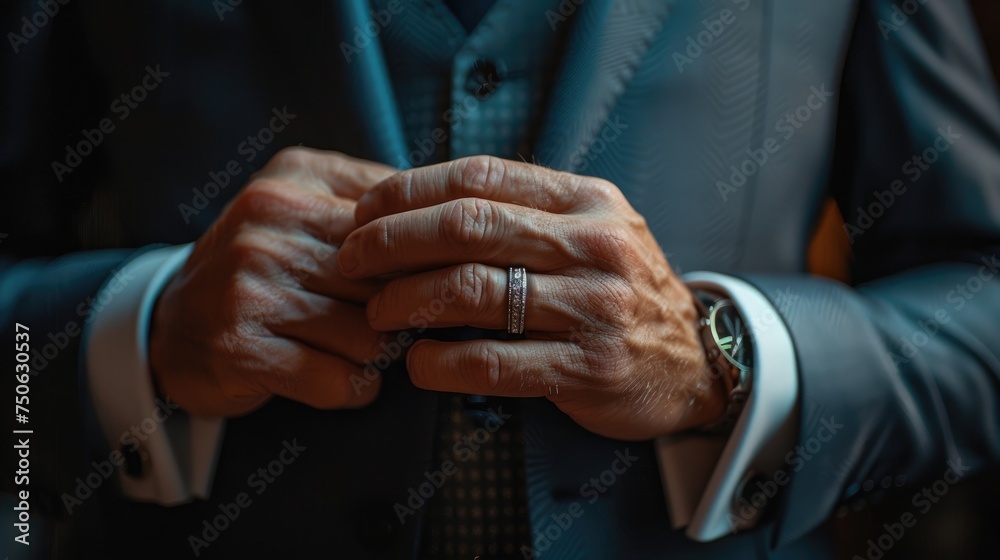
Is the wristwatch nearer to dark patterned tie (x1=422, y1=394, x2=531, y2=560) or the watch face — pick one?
the watch face

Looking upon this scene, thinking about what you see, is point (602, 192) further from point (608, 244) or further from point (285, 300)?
point (285, 300)

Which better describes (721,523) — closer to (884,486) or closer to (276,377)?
(884,486)

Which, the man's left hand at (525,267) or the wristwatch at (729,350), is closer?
the man's left hand at (525,267)

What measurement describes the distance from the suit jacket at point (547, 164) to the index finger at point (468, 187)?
54 millimetres

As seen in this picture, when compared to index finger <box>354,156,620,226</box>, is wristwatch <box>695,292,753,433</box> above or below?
below

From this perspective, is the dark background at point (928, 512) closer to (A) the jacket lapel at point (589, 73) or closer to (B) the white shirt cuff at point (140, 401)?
(A) the jacket lapel at point (589, 73)

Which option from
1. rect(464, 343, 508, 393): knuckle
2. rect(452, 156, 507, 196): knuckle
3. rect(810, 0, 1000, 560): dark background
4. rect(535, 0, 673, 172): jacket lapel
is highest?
rect(535, 0, 673, 172): jacket lapel

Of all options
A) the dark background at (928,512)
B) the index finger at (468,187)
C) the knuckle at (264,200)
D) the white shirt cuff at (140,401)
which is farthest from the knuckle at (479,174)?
the dark background at (928,512)

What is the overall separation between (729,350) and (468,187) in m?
0.24

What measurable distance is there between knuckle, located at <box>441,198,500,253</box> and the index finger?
18 millimetres

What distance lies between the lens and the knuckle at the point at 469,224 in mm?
372

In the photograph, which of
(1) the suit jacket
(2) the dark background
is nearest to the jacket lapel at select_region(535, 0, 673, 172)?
(1) the suit jacket

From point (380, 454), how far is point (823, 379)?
1.06 ft

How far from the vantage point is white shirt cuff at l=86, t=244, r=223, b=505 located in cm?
46
